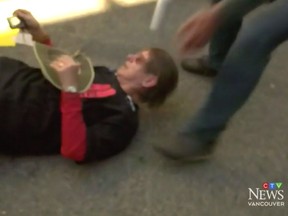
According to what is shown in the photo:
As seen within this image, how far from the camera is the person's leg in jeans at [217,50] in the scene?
1405 mm

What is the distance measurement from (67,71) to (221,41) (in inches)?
18.6

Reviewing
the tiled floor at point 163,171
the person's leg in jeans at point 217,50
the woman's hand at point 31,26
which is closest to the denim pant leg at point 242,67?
the tiled floor at point 163,171

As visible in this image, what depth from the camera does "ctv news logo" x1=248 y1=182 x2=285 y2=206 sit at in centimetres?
127

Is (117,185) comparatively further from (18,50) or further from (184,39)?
→ (18,50)

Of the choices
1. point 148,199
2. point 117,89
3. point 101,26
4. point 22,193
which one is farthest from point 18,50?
point 148,199

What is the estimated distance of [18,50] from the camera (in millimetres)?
1549

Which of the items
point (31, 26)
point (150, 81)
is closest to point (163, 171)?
point (150, 81)

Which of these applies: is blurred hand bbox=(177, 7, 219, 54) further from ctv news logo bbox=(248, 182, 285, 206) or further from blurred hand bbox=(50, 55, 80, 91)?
ctv news logo bbox=(248, 182, 285, 206)

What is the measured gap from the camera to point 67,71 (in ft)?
3.93

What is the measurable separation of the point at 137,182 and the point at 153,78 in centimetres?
27

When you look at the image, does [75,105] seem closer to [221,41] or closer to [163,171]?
[163,171]

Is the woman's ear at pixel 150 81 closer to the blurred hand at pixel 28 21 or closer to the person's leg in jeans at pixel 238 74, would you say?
the person's leg in jeans at pixel 238 74

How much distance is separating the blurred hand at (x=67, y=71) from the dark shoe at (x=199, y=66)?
43 centimetres

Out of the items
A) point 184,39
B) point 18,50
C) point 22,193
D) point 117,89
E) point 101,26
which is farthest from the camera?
point 101,26
